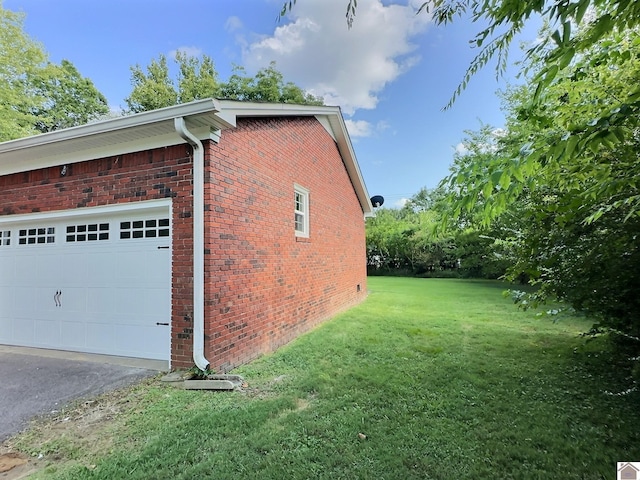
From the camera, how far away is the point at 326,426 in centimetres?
311

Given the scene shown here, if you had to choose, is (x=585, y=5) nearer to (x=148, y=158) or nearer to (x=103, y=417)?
(x=103, y=417)

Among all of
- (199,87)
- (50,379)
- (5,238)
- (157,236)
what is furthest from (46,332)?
(199,87)

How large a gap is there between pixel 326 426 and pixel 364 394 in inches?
34.2

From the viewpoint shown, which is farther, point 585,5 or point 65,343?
point 65,343

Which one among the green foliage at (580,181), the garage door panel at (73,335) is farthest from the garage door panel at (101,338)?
the green foliage at (580,181)

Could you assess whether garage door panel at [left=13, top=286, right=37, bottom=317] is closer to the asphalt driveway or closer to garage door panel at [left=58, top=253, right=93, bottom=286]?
garage door panel at [left=58, top=253, right=93, bottom=286]

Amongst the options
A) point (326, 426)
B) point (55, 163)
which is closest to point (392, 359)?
point (326, 426)

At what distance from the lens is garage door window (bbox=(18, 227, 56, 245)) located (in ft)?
19.0

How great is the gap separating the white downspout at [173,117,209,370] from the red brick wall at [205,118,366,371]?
80 mm

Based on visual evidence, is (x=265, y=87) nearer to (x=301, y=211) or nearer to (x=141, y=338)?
(x=301, y=211)

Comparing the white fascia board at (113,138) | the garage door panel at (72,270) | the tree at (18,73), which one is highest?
the tree at (18,73)

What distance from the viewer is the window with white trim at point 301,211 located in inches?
301

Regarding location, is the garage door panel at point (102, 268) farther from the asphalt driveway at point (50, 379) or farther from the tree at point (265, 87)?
the tree at point (265, 87)

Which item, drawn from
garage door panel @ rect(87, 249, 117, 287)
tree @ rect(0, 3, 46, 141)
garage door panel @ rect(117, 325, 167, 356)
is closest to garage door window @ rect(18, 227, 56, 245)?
garage door panel @ rect(87, 249, 117, 287)
